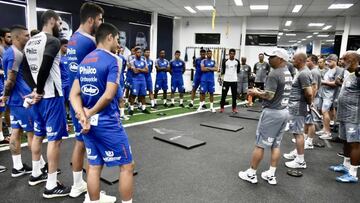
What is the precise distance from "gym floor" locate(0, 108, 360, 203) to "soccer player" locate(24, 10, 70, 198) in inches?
15.6

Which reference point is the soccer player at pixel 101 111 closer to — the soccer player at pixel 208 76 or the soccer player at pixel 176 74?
the soccer player at pixel 208 76

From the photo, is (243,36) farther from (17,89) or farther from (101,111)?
(101,111)

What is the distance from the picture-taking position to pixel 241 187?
8.88ft

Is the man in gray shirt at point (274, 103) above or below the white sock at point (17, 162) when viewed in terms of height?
above

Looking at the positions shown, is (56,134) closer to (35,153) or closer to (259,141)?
(35,153)

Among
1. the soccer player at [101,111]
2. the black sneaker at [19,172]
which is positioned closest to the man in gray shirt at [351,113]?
the soccer player at [101,111]

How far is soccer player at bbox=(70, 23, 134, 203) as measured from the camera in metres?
1.60

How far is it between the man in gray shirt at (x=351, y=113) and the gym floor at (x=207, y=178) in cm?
26

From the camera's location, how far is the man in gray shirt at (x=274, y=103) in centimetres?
256

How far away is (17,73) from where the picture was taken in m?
2.58

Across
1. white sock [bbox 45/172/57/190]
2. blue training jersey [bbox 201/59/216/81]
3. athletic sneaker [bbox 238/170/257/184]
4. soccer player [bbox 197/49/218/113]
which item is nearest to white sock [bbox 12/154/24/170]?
white sock [bbox 45/172/57/190]

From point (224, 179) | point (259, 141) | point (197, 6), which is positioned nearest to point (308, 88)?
point (259, 141)

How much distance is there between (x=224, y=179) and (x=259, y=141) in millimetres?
606

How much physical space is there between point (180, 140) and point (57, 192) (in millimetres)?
2174
